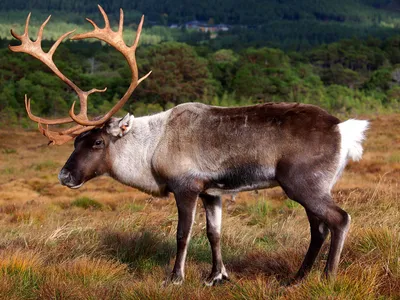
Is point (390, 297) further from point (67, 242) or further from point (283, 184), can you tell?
point (67, 242)

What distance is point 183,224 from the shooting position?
7.04m

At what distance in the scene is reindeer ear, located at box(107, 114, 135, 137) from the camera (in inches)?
296

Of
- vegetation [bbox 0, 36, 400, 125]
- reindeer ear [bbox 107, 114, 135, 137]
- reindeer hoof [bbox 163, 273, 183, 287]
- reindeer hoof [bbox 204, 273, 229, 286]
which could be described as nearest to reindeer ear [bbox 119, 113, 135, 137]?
reindeer ear [bbox 107, 114, 135, 137]

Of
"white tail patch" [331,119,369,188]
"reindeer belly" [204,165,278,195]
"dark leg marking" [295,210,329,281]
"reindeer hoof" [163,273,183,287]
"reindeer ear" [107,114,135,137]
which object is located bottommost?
"reindeer hoof" [163,273,183,287]

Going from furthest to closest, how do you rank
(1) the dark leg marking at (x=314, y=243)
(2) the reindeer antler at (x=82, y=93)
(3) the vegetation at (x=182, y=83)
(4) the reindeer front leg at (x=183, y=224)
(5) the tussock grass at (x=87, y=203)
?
1. (3) the vegetation at (x=182, y=83)
2. (5) the tussock grass at (x=87, y=203)
3. (2) the reindeer antler at (x=82, y=93)
4. (4) the reindeer front leg at (x=183, y=224)
5. (1) the dark leg marking at (x=314, y=243)

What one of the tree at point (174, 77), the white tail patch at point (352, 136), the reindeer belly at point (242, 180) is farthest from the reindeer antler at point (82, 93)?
the tree at point (174, 77)

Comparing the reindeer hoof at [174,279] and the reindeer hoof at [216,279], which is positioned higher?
the reindeer hoof at [174,279]

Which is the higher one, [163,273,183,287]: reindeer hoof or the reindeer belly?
the reindeer belly

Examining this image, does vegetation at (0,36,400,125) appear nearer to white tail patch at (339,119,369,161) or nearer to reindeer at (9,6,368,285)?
reindeer at (9,6,368,285)

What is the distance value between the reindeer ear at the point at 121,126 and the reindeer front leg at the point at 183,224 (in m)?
1.04

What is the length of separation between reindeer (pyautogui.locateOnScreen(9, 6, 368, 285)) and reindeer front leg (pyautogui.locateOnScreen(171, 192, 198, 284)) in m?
0.01

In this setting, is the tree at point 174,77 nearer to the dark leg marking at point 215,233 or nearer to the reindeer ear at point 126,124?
the reindeer ear at point 126,124

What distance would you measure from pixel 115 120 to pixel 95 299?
7.47ft

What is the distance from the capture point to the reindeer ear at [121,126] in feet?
24.6
